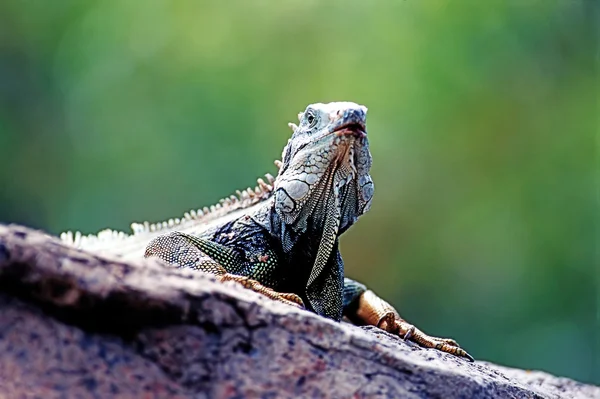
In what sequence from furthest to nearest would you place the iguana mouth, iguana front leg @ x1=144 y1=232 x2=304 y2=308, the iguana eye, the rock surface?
the iguana eye
the iguana mouth
iguana front leg @ x1=144 y1=232 x2=304 y2=308
the rock surface

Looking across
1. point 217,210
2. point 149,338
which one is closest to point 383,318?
point 217,210

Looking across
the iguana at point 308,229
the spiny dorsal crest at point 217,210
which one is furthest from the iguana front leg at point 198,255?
the spiny dorsal crest at point 217,210

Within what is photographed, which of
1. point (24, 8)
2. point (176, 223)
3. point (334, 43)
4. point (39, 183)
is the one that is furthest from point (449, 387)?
point (24, 8)

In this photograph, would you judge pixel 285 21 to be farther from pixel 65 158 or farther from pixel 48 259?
pixel 48 259

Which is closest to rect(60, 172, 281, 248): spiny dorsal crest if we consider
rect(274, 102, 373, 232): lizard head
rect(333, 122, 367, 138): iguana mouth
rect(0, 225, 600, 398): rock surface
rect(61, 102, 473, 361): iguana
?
rect(61, 102, 473, 361): iguana

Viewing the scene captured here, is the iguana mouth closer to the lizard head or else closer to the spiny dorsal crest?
the lizard head

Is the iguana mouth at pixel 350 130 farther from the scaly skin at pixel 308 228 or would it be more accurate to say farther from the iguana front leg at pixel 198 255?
the iguana front leg at pixel 198 255
